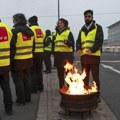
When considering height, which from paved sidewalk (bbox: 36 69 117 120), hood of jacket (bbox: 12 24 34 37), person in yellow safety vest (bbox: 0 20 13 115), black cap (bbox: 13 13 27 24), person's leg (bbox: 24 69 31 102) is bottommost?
paved sidewalk (bbox: 36 69 117 120)

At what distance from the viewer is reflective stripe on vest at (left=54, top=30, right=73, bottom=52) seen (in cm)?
1082

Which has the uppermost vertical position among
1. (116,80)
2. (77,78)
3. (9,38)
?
(9,38)

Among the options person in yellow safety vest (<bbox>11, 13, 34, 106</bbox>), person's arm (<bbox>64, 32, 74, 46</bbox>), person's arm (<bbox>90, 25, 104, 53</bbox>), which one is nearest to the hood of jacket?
person in yellow safety vest (<bbox>11, 13, 34, 106</bbox>)

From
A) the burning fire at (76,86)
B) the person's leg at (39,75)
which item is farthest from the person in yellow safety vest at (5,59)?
the person's leg at (39,75)

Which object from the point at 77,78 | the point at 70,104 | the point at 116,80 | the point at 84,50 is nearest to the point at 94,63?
the point at 84,50

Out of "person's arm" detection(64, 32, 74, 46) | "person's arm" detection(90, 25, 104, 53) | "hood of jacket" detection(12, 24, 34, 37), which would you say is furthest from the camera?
"person's arm" detection(64, 32, 74, 46)

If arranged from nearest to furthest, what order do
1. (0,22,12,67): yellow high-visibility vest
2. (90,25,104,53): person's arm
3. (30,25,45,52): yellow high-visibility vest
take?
(0,22,12,67): yellow high-visibility vest < (90,25,104,53): person's arm < (30,25,45,52): yellow high-visibility vest

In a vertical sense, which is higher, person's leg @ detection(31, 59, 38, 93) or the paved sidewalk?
person's leg @ detection(31, 59, 38, 93)

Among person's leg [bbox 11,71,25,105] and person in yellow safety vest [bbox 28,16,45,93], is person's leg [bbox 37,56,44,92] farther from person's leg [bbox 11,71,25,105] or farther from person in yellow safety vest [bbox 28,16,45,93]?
person's leg [bbox 11,71,25,105]

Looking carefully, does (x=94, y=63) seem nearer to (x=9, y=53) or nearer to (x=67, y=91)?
(x=67, y=91)

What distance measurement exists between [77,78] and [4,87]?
1.56 m

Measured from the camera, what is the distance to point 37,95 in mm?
11219

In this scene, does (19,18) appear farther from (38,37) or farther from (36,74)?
(36,74)

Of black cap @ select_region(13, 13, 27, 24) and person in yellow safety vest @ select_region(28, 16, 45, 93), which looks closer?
black cap @ select_region(13, 13, 27, 24)
